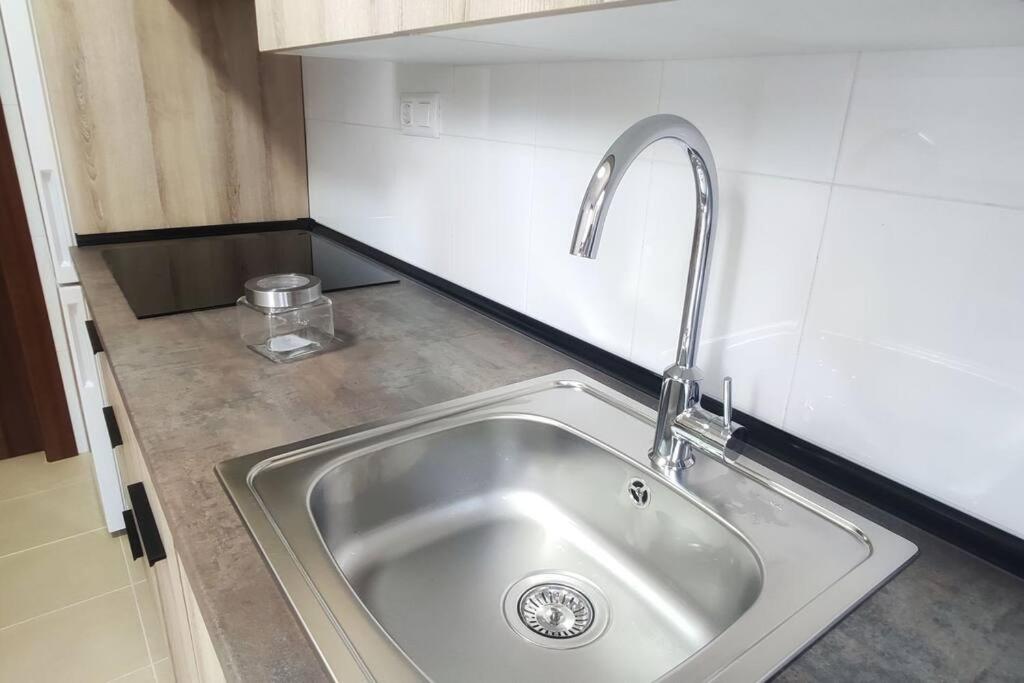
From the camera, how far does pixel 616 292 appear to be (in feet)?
3.33

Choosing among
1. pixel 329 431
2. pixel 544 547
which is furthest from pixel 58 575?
pixel 544 547

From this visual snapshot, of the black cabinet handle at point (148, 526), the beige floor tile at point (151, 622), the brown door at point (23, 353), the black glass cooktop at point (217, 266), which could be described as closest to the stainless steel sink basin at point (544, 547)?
the black cabinet handle at point (148, 526)

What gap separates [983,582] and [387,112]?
1423 millimetres

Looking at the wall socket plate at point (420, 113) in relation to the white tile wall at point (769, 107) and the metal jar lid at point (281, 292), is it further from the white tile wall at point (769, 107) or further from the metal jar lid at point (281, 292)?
the white tile wall at point (769, 107)

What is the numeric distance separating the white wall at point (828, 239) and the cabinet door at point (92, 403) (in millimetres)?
1258

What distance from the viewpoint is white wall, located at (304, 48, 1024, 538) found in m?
0.61

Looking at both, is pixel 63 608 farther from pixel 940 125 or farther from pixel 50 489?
pixel 940 125

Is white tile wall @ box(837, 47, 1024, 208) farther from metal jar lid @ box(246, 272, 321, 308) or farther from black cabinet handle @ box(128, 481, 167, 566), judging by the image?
black cabinet handle @ box(128, 481, 167, 566)

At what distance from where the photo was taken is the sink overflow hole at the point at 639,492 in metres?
0.82

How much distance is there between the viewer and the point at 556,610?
785 mm

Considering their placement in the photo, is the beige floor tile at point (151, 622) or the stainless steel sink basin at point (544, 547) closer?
the stainless steel sink basin at point (544, 547)

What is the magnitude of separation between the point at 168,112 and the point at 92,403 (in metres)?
0.83

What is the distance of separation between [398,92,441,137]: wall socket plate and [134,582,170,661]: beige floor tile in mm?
1260

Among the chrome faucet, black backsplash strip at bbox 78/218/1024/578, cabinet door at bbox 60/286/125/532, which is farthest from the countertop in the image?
cabinet door at bbox 60/286/125/532
